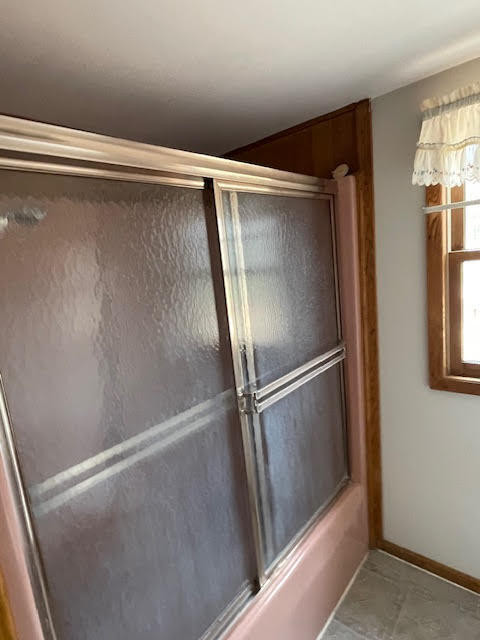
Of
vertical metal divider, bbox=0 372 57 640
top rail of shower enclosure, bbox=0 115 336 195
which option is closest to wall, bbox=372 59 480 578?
top rail of shower enclosure, bbox=0 115 336 195

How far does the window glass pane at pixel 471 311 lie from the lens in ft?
5.03

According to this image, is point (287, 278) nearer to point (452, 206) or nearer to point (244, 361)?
point (244, 361)

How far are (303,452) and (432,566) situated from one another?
3.06 ft

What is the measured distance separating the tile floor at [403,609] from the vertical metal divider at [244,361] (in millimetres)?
641

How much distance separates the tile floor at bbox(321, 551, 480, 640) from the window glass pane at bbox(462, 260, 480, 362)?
42.3 inches

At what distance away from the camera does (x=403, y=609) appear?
64.7 inches

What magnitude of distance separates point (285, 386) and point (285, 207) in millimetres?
692

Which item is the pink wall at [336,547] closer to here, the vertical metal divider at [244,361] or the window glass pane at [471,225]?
the vertical metal divider at [244,361]

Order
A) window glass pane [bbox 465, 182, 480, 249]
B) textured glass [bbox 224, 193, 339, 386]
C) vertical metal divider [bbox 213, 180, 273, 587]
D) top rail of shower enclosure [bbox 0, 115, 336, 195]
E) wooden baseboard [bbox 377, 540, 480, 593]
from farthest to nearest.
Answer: wooden baseboard [bbox 377, 540, 480, 593]
window glass pane [bbox 465, 182, 480, 249]
textured glass [bbox 224, 193, 339, 386]
vertical metal divider [bbox 213, 180, 273, 587]
top rail of shower enclosure [bbox 0, 115, 336, 195]

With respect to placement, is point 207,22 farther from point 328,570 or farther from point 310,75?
point 328,570

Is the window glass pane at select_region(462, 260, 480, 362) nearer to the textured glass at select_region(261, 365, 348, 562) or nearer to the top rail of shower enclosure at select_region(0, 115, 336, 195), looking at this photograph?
the textured glass at select_region(261, 365, 348, 562)

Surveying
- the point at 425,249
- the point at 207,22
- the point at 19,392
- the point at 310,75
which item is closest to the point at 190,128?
the point at 310,75

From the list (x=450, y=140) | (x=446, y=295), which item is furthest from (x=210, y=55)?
(x=446, y=295)

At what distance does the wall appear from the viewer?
5.16 ft
